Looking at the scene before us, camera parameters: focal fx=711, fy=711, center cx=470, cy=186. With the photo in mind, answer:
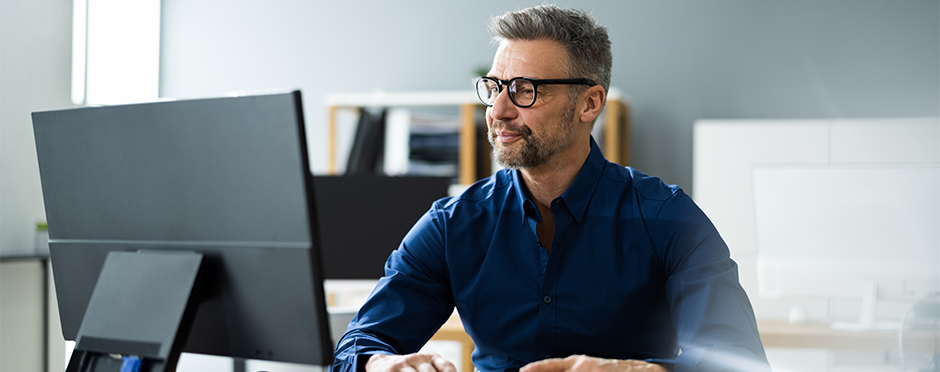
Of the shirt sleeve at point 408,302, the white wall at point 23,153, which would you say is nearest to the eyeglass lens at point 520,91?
the shirt sleeve at point 408,302

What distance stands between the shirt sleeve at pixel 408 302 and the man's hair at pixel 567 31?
37cm

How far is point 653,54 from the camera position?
3543mm

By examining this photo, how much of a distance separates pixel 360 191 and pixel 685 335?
53.3 inches

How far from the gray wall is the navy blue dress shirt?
6.57 ft

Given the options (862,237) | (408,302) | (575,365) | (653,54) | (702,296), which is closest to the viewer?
(575,365)

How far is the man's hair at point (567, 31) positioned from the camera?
1.29m

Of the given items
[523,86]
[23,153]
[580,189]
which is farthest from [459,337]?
[23,153]

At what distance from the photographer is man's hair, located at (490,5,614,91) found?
129 centimetres

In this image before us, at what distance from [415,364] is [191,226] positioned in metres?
0.36

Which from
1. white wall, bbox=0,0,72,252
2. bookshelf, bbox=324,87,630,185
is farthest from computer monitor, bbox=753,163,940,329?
white wall, bbox=0,0,72,252

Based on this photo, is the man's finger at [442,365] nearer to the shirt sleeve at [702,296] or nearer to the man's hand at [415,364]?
the man's hand at [415,364]

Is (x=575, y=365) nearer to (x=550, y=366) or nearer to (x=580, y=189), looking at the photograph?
(x=550, y=366)

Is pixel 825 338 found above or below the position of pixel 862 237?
below

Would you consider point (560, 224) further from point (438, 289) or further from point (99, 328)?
point (99, 328)
